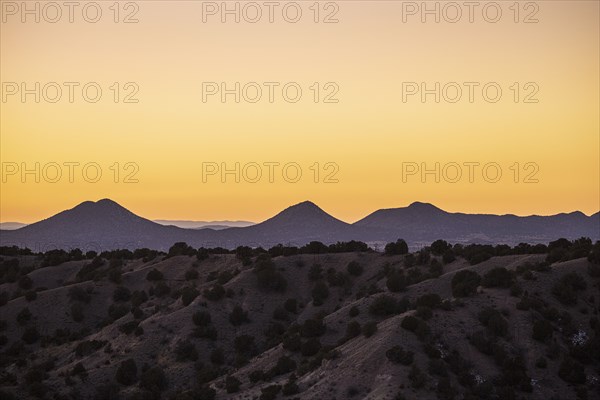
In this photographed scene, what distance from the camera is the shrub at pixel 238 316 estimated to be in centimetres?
8100

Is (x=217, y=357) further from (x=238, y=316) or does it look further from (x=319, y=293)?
(x=319, y=293)

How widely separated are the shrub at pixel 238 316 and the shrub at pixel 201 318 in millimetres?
2402

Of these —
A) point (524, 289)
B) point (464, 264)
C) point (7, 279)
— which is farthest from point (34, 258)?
point (524, 289)

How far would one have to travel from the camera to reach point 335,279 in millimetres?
89250

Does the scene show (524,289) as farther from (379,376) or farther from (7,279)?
(7,279)

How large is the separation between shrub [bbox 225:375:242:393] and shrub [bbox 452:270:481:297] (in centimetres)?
1983

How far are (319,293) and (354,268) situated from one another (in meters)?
7.44

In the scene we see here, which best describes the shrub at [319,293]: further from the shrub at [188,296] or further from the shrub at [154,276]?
the shrub at [154,276]

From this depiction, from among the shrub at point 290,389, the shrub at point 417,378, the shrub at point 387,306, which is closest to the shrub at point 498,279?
the shrub at point 387,306

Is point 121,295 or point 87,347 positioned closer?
point 87,347

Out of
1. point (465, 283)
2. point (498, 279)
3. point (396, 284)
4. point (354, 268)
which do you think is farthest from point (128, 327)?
point (498, 279)

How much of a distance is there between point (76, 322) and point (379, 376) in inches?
1856

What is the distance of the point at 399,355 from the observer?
56031 mm

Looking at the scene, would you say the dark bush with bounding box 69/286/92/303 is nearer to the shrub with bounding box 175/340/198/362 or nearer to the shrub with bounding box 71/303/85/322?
the shrub with bounding box 71/303/85/322
